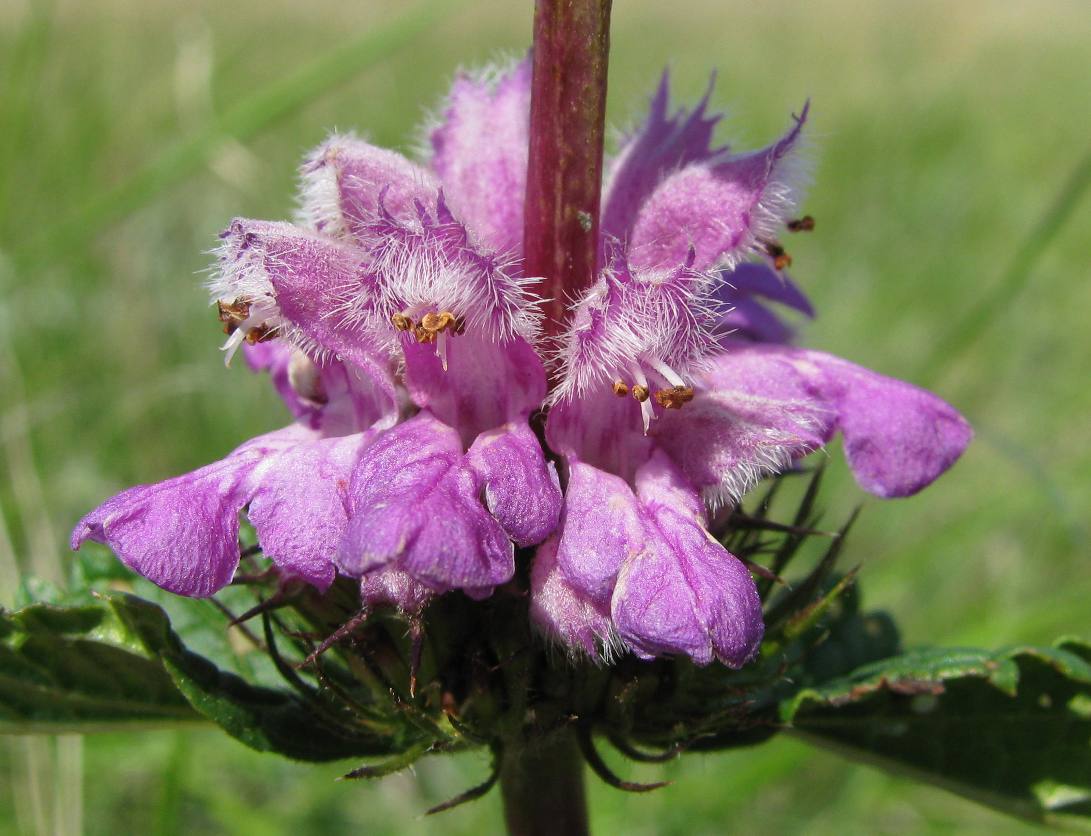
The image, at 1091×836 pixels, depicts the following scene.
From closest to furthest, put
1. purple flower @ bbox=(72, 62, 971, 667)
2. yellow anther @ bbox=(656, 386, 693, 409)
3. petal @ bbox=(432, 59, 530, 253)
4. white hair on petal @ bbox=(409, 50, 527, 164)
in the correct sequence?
1. purple flower @ bbox=(72, 62, 971, 667)
2. yellow anther @ bbox=(656, 386, 693, 409)
3. petal @ bbox=(432, 59, 530, 253)
4. white hair on petal @ bbox=(409, 50, 527, 164)

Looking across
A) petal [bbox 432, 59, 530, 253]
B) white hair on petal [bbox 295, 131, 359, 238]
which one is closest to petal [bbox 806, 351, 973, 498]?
petal [bbox 432, 59, 530, 253]

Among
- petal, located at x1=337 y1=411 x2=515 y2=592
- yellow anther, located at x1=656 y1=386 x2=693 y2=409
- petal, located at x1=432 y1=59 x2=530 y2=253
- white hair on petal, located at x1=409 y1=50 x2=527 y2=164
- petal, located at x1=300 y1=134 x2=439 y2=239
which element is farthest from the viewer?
white hair on petal, located at x1=409 y1=50 x2=527 y2=164

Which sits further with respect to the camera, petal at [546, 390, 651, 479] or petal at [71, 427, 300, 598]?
petal at [546, 390, 651, 479]

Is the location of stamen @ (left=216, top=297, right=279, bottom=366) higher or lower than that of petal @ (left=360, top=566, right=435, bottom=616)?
higher

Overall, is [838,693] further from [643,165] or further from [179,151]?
[179,151]

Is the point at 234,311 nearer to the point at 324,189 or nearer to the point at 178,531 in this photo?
the point at 324,189

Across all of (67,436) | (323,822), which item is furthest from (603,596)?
(67,436)

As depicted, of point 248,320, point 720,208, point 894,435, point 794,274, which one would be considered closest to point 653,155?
point 720,208

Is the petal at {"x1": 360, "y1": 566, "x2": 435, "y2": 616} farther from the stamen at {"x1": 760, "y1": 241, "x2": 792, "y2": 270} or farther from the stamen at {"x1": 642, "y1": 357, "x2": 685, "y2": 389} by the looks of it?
the stamen at {"x1": 760, "y1": 241, "x2": 792, "y2": 270}
